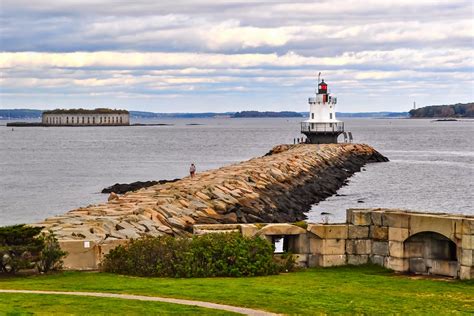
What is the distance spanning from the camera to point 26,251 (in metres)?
16.9

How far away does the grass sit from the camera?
44.8 ft

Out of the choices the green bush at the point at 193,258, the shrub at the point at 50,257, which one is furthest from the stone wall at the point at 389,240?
the shrub at the point at 50,257

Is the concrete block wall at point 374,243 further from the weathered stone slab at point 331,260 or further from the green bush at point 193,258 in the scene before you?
the green bush at point 193,258

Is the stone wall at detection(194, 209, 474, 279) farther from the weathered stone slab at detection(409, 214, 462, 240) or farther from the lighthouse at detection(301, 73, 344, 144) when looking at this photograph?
the lighthouse at detection(301, 73, 344, 144)

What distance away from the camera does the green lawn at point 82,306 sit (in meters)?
12.9

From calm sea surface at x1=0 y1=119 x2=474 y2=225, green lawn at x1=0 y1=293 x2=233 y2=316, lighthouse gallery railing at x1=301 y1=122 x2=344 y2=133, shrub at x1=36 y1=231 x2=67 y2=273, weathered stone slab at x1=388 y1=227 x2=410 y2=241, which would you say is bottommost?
green lawn at x1=0 y1=293 x2=233 y2=316

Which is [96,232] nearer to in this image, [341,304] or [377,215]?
[377,215]

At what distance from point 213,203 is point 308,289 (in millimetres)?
17911

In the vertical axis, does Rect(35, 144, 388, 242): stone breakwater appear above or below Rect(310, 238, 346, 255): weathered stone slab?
above

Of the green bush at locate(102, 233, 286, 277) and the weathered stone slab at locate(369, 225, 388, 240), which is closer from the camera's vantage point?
the green bush at locate(102, 233, 286, 277)

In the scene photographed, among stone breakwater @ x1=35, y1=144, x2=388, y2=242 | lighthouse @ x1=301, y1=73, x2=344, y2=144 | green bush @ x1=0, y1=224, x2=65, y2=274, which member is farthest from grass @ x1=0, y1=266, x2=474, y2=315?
lighthouse @ x1=301, y1=73, x2=344, y2=144

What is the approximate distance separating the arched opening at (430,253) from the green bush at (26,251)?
270 inches

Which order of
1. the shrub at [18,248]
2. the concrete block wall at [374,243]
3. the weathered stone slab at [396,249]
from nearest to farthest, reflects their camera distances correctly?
1. the concrete block wall at [374,243]
2. the shrub at [18,248]
3. the weathered stone slab at [396,249]

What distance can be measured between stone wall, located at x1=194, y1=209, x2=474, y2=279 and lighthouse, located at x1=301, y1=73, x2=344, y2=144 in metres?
60.3
